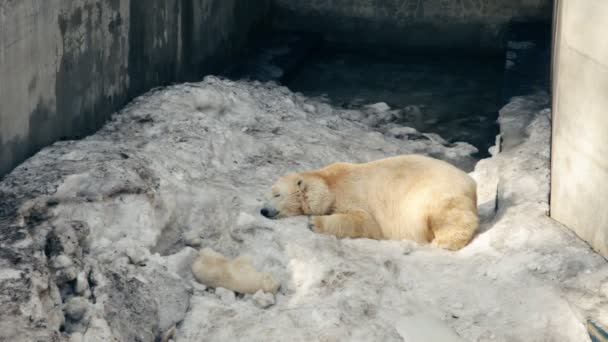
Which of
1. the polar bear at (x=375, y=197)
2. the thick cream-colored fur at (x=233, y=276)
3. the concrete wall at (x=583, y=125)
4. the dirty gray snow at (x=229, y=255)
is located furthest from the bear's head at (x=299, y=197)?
the concrete wall at (x=583, y=125)

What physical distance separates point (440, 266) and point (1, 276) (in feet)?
8.88

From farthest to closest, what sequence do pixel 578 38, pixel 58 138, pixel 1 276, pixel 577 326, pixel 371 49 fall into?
pixel 371 49 < pixel 58 138 < pixel 578 38 < pixel 577 326 < pixel 1 276

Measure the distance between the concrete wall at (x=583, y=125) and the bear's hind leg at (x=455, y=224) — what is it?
0.62 m

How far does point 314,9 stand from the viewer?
1392cm

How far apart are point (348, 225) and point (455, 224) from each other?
30.1 inches

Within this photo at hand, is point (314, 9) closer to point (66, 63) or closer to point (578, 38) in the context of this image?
point (66, 63)

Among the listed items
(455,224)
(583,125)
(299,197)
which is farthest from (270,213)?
(583,125)

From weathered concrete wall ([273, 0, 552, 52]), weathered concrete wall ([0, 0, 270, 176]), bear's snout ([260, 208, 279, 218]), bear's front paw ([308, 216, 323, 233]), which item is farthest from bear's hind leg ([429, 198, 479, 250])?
weathered concrete wall ([273, 0, 552, 52])

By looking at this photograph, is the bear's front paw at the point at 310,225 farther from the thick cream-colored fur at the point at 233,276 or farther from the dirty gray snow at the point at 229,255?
the thick cream-colored fur at the point at 233,276

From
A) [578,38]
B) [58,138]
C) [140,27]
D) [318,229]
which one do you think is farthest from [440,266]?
[140,27]

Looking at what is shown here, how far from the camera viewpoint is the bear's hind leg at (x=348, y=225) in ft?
20.5

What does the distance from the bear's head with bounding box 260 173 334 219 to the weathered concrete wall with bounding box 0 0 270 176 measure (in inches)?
73.6

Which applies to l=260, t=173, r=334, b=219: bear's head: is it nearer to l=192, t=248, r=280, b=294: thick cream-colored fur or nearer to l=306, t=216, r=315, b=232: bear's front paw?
l=306, t=216, r=315, b=232: bear's front paw

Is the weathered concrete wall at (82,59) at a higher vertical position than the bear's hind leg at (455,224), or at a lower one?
higher
